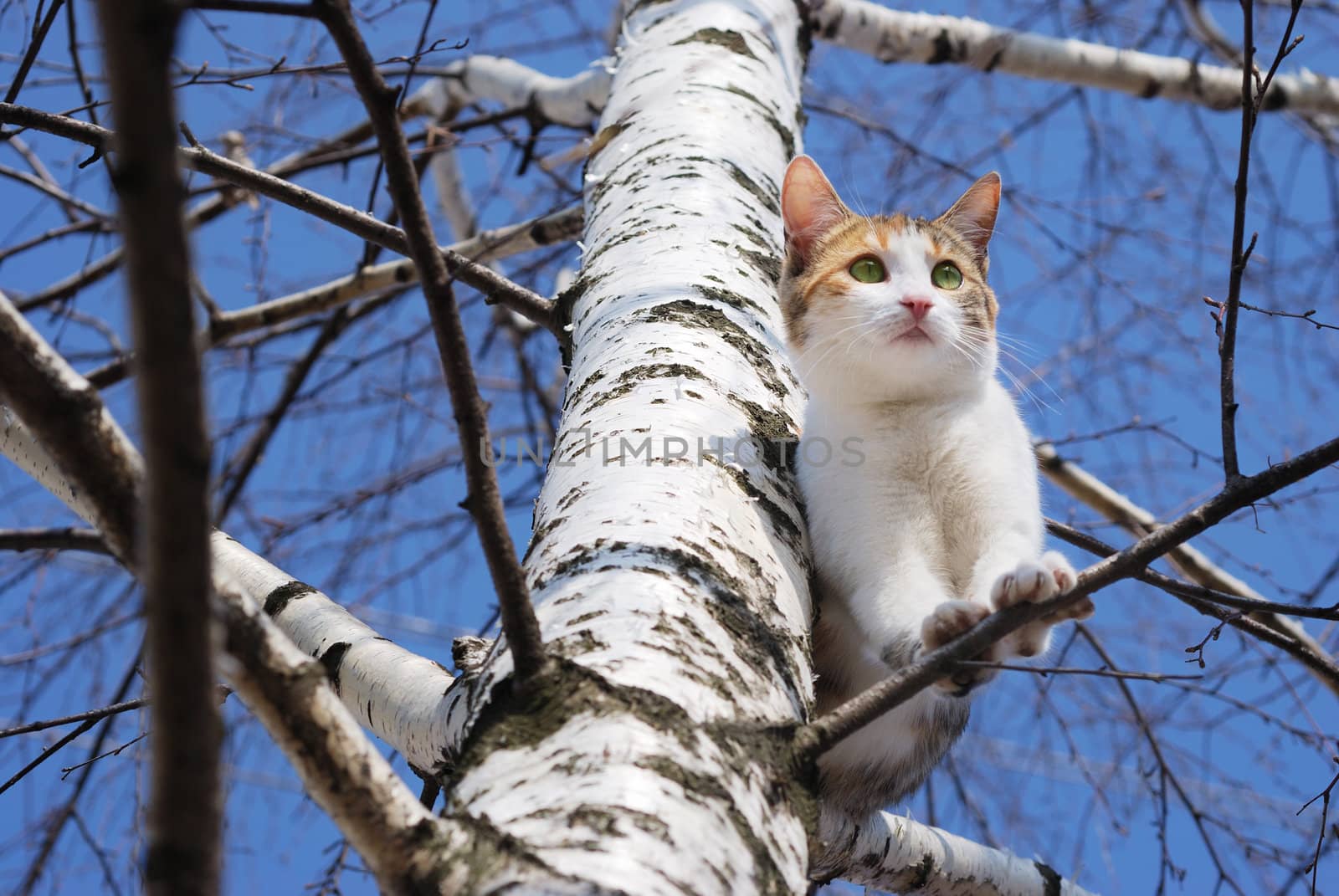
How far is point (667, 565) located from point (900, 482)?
26.4 inches

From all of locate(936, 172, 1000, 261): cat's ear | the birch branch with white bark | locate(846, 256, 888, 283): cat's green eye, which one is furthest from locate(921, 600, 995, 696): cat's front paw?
the birch branch with white bark

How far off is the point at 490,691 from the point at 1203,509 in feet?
2.32

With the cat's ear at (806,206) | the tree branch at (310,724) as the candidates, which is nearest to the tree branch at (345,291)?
the cat's ear at (806,206)

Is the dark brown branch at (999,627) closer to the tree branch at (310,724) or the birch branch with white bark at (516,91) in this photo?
the tree branch at (310,724)

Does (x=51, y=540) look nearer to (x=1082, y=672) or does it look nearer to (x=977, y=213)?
(x=1082, y=672)

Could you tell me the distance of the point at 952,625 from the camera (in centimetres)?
123

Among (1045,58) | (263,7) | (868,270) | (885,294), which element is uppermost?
(1045,58)

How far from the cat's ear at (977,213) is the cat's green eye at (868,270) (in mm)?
275

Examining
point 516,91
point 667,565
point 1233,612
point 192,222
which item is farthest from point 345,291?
point 1233,612

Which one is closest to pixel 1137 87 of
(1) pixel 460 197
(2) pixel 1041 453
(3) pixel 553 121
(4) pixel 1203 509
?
(2) pixel 1041 453

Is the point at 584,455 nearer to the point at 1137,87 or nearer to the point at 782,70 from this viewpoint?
the point at 782,70

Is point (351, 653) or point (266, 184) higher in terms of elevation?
point (266, 184)

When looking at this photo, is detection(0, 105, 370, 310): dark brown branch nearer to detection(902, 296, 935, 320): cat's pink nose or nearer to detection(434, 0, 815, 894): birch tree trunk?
detection(434, 0, 815, 894): birch tree trunk

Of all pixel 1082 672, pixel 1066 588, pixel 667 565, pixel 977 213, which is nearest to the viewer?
pixel 1082 672
